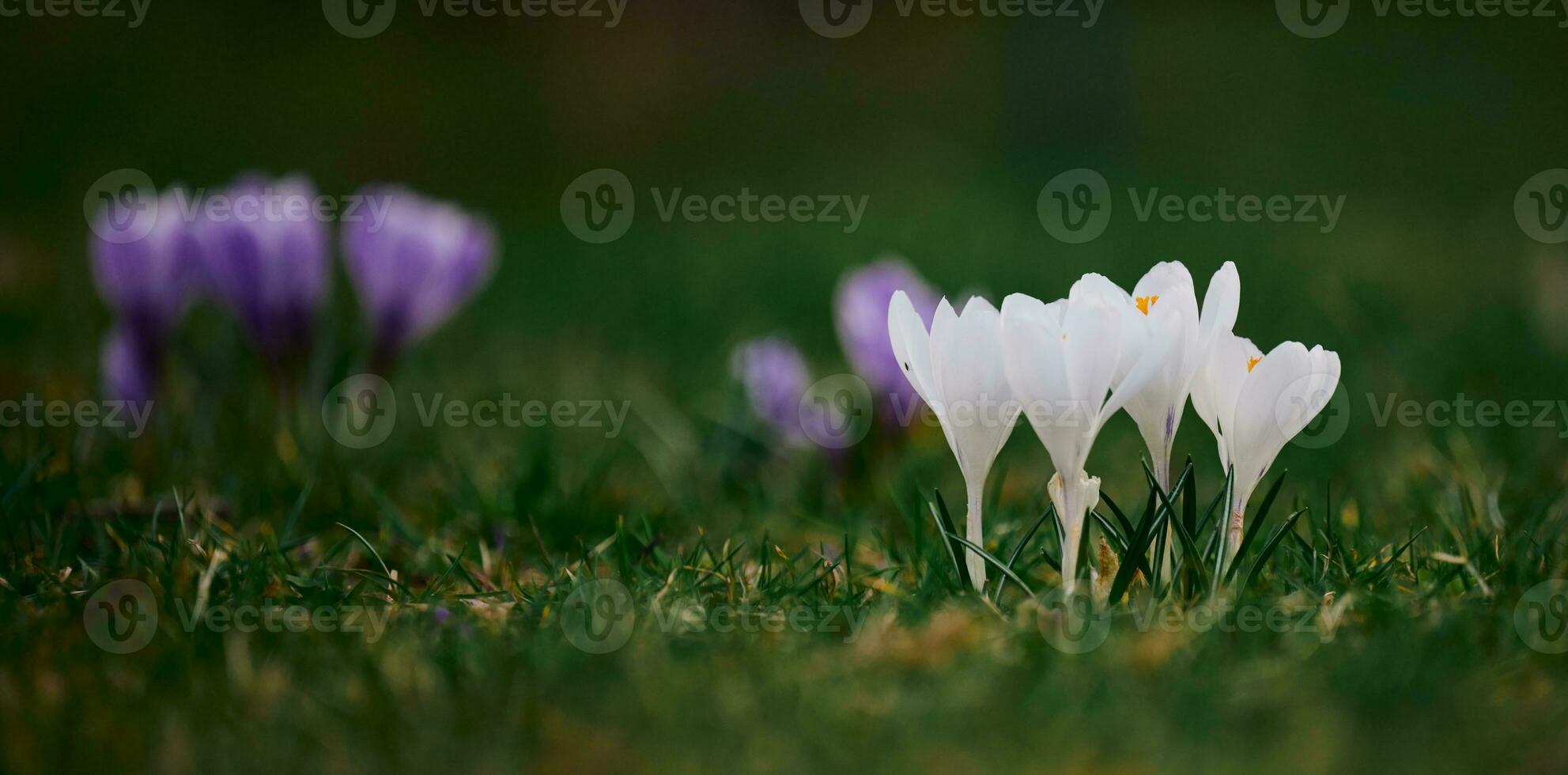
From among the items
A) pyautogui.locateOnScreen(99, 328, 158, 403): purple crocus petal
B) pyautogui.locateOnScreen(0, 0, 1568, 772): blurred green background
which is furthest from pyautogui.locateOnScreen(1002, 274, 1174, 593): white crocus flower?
pyautogui.locateOnScreen(99, 328, 158, 403): purple crocus petal

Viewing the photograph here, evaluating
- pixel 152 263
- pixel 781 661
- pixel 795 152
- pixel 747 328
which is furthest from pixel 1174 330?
pixel 795 152

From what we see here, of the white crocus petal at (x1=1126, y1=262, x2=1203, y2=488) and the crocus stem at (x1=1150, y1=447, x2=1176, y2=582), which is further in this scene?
the crocus stem at (x1=1150, y1=447, x2=1176, y2=582)

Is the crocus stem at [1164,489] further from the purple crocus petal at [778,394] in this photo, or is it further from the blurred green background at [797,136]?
the blurred green background at [797,136]

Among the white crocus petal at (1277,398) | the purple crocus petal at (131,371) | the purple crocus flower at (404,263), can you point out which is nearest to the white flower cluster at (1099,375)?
the white crocus petal at (1277,398)

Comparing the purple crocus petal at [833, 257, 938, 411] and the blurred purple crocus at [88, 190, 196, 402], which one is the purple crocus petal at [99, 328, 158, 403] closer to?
the blurred purple crocus at [88, 190, 196, 402]

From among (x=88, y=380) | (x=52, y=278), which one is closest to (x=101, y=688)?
(x=88, y=380)

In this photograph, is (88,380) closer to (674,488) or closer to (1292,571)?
(674,488)
